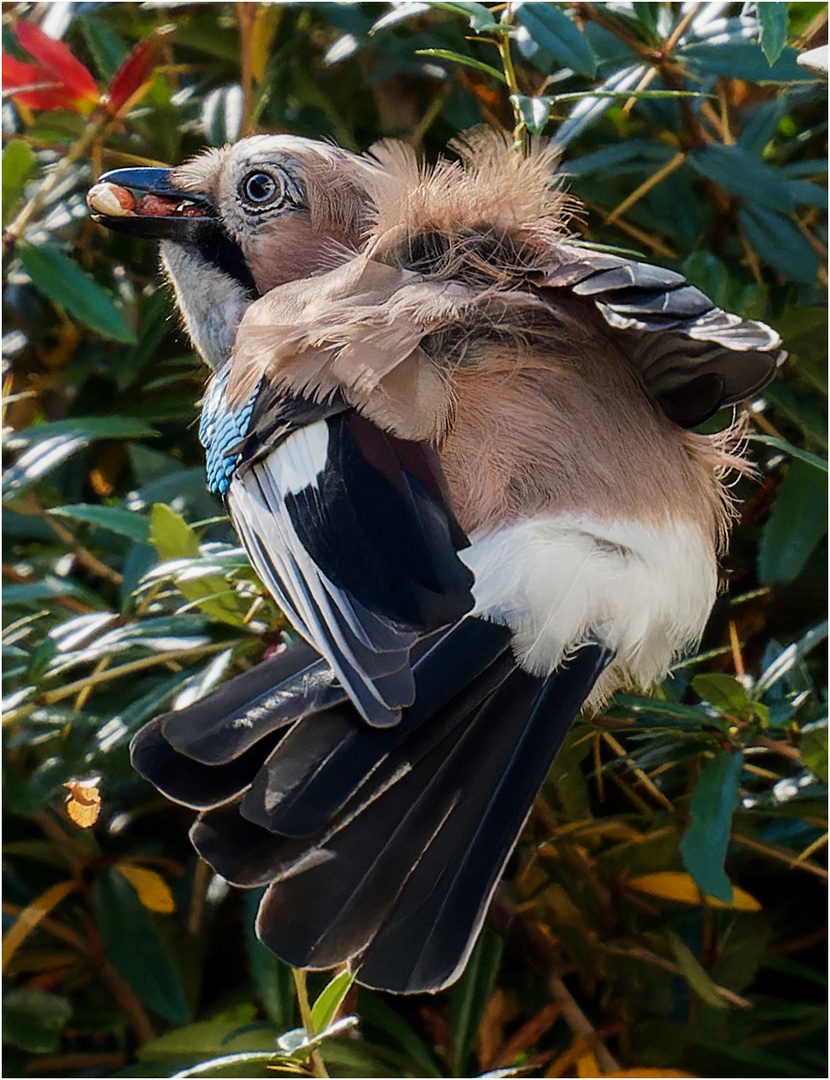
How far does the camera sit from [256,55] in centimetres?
142

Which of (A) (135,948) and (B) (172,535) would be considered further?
Answer: (A) (135,948)

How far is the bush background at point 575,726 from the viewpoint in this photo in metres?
1.20

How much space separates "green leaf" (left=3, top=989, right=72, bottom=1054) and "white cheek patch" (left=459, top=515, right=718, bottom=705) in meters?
0.72

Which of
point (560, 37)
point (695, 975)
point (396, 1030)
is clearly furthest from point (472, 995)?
point (560, 37)

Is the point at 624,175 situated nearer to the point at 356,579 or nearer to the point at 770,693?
the point at 770,693

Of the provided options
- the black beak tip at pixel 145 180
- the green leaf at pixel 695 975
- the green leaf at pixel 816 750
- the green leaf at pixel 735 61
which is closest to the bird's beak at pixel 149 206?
the black beak tip at pixel 145 180

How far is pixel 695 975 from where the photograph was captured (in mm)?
1226

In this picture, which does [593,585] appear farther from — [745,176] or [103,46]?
[103,46]

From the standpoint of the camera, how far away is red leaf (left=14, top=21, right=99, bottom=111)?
128cm

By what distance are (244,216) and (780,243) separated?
55 cm

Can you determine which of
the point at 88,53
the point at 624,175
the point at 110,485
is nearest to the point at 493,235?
the point at 624,175

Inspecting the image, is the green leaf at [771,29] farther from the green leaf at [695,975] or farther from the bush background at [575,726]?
the green leaf at [695,975]

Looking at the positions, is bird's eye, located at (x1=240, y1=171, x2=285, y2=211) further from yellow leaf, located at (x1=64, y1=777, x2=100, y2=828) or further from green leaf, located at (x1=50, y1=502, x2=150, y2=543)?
yellow leaf, located at (x1=64, y1=777, x2=100, y2=828)

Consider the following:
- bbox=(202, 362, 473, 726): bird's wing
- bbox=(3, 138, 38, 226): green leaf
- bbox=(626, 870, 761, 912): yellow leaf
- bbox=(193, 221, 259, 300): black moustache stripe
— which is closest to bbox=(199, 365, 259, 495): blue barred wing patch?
bbox=(202, 362, 473, 726): bird's wing
